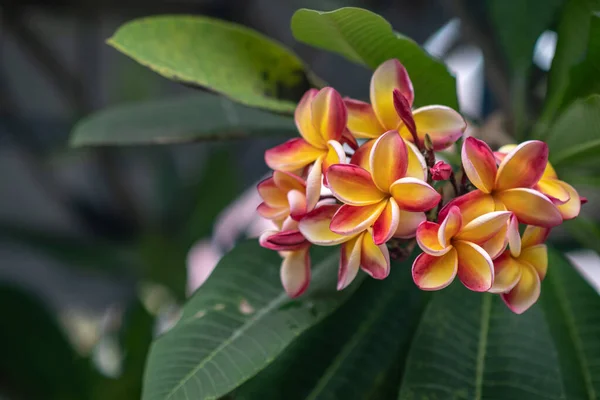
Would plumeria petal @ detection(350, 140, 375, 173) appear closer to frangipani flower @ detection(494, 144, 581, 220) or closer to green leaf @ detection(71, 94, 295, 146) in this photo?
frangipani flower @ detection(494, 144, 581, 220)

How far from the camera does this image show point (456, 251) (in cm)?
35

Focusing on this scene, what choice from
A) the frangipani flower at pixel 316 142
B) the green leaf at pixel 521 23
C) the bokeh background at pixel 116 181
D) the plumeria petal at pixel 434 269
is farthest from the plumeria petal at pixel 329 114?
the bokeh background at pixel 116 181

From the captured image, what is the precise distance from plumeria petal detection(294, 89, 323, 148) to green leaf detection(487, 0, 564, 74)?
0.34 metres

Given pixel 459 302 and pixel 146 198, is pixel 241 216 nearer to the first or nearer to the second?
pixel 146 198

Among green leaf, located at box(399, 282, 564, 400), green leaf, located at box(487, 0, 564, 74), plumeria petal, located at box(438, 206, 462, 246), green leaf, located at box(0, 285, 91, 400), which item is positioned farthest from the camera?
green leaf, located at box(0, 285, 91, 400)

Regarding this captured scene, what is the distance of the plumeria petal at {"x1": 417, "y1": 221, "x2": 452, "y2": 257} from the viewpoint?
0.34m

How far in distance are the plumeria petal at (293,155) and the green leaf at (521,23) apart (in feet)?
1.17

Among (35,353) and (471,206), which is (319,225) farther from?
(35,353)

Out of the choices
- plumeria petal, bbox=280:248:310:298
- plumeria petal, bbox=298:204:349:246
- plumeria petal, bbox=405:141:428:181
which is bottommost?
plumeria petal, bbox=280:248:310:298

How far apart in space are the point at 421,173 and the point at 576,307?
29cm

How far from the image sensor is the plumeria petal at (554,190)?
0.37m

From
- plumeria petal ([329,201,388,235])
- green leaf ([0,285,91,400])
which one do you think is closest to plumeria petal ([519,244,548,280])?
plumeria petal ([329,201,388,235])

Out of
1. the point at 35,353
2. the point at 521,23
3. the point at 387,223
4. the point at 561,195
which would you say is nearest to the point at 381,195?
the point at 387,223

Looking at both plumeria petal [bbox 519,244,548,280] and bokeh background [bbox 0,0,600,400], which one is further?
bokeh background [bbox 0,0,600,400]
